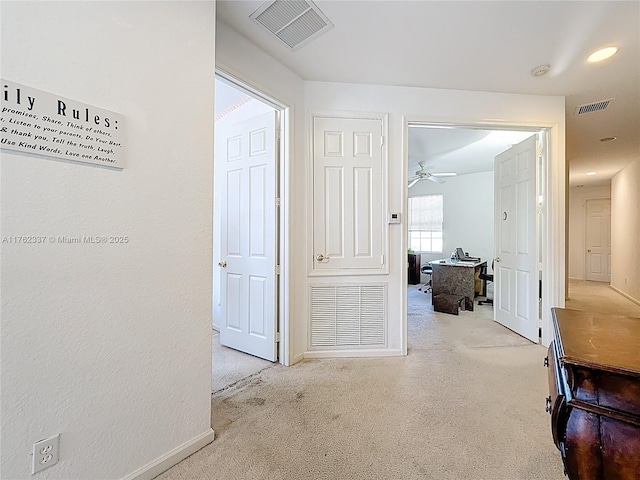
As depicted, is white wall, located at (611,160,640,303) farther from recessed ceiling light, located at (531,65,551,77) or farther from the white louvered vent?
the white louvered vent

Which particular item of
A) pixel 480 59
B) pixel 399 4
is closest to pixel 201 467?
pixel 399 4

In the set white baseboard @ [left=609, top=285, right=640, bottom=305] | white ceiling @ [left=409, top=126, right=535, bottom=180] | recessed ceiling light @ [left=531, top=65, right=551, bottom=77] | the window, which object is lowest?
white baseboard @ [left=609, top=285, right=640, bottom=305]

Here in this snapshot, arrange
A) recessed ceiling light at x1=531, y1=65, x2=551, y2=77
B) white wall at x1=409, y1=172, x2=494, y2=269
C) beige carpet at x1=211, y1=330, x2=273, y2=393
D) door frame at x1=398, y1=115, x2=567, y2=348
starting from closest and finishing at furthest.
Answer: beige carpet at x1=211, y1=330, x2=273, y2=393, recessed ceiling light at x1=531, y1=65, x2=551, y2=77, door frame at x1=398, y1=115, x2=567, y2=348, white wall at x1=409, y1=172, x2=494, y2=269

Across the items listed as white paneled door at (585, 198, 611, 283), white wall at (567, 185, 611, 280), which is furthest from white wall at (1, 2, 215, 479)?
white paneled door at (585, 198, 611, 283)

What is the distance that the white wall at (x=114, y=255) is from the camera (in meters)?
1.14

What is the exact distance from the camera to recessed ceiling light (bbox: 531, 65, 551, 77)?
8.77 feet

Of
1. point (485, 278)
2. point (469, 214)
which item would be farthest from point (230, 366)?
point (469, 214)

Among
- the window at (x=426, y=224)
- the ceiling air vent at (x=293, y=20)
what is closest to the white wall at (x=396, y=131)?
the ceiling air vent at (x=293, y=20)

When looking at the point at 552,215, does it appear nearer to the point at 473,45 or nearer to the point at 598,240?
the point at 473,45

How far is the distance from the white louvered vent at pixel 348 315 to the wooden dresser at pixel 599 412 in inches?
82.6

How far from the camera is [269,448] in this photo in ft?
5.66

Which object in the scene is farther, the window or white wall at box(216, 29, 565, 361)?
the window

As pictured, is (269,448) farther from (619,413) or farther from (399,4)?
(399,4)

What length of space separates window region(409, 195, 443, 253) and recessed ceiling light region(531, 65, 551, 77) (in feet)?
16.2
